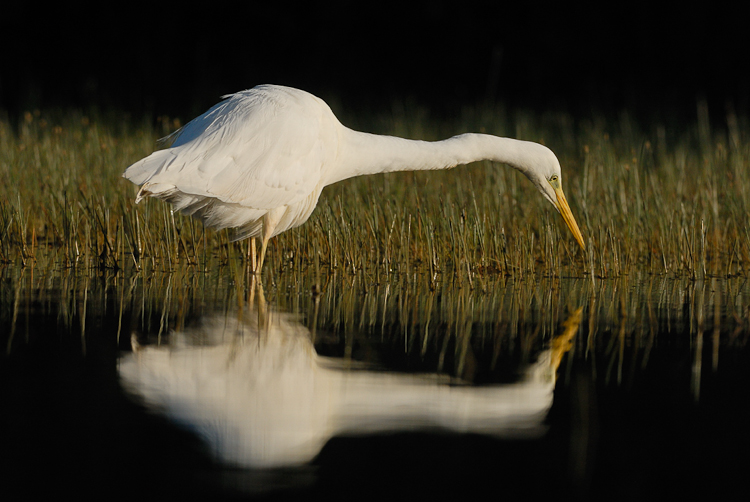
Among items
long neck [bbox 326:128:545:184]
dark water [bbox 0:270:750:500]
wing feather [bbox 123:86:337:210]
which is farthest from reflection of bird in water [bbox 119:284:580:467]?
long neck [bbox 326:128:545:184]

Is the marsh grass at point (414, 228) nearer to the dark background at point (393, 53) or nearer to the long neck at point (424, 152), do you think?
the long neck at point (424, 152)

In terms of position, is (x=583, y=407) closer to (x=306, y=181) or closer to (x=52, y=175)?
(x=306, y=181)

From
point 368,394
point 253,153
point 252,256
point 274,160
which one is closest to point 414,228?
point 252,256

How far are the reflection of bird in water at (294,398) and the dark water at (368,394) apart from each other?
13 millimetres

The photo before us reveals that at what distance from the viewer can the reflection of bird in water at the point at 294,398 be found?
3.84 meters

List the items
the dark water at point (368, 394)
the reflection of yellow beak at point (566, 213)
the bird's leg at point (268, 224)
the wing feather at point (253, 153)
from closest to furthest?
the dark water at point (368, 394) < the wing feather at point (253, 153) < the bird's leg at point (268, 224) < the reflection of yellow beak at point (566, 213)

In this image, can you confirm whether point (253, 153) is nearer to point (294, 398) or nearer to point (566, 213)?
point (566, 213)

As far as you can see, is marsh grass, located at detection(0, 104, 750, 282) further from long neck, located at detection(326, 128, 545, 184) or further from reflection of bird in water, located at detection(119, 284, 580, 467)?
reflection of bird in water, located at detection(119, 284, 580, 467)

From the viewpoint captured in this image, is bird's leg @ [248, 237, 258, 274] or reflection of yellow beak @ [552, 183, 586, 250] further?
reflection of yellow beak @ [552, 183, 586, 250]

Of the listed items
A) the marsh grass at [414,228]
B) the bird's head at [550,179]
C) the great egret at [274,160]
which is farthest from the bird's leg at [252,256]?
the bird's head at [550,179]

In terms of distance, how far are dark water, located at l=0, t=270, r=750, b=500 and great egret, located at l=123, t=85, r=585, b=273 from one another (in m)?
0.76

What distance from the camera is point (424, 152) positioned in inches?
310

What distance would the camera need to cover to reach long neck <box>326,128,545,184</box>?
25.8 ft

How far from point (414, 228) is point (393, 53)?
18589 mm
